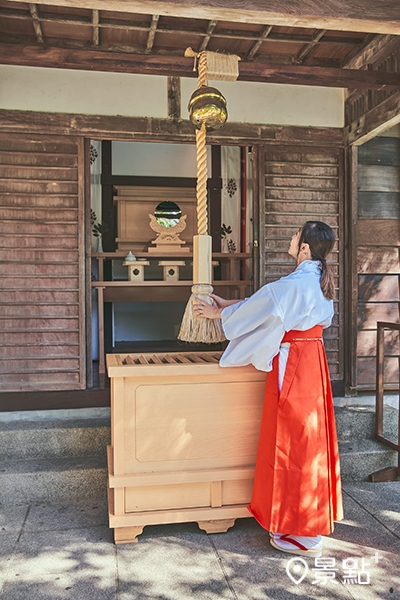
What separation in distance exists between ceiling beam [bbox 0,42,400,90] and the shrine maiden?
123cm

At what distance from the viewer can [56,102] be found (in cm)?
418

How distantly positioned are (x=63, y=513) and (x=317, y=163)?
3429 mm

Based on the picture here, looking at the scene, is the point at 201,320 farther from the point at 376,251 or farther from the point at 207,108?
the point at 376,251

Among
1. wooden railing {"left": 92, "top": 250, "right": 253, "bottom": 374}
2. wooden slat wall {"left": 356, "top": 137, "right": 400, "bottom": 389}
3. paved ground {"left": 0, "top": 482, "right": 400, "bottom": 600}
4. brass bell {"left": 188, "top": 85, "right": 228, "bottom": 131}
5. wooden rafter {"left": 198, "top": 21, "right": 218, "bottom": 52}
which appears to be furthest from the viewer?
wooden railing {"left": 92, "top": 250, "right": 253, "bottom": 374}

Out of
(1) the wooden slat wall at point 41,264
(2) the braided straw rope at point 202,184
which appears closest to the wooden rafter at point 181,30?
(1) the wooden slat wall at point 41,264

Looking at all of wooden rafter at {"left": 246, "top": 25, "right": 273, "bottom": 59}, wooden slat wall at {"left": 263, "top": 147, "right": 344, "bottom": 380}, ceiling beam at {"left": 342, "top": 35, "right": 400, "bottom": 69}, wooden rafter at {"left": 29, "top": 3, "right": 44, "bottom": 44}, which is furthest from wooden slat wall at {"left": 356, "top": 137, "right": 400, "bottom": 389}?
wooden rafter at {"left": 29, "top": 3, "right": 44, "bottom": 44}

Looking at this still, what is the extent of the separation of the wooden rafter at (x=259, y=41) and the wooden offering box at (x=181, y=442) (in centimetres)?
246

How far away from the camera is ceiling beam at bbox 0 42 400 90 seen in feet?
10.3

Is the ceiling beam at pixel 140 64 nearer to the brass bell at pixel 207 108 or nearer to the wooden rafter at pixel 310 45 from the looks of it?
the wooden rafter at pixel 310 45

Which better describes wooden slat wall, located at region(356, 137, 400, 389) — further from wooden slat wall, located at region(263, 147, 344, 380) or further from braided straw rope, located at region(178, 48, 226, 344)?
braided straw rope, located at region(178, 48, 226, 344)

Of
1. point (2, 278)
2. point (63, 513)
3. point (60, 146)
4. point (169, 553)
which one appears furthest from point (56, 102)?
point (169, 553)

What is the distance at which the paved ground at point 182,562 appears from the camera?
230 centimetres

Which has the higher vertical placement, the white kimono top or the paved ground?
the white kimono top

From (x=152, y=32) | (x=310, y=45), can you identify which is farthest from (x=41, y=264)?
(x=310, y=45)
